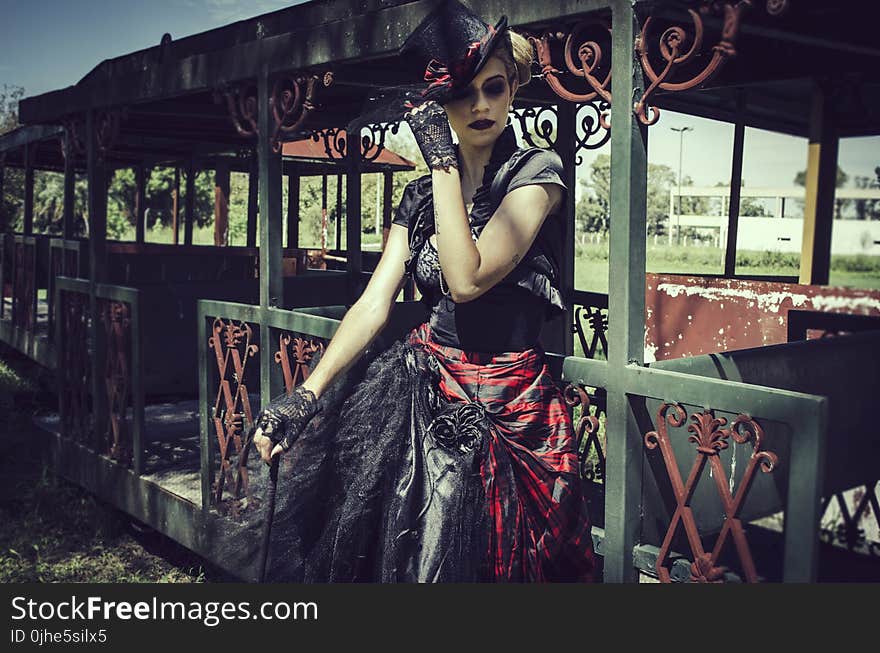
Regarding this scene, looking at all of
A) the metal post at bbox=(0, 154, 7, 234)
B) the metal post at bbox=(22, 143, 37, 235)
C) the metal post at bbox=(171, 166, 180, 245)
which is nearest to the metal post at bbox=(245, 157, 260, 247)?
the metal post at bbox=(171, 166, 180, 245)

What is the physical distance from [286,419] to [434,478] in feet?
1.66

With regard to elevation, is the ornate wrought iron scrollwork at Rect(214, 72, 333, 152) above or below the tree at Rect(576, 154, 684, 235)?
below

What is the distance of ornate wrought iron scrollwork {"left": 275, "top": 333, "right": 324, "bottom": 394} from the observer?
4.46 metres

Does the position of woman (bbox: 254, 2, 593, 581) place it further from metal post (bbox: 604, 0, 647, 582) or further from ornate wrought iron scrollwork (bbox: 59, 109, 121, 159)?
ornate wrought iron scrollwork (bbox: 59, 109, 121, 159)

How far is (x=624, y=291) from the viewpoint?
3123 mm

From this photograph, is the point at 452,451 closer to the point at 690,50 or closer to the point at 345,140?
the point at 690,50

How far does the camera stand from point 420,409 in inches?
118

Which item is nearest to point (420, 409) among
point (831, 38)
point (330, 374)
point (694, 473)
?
point (330, 374)

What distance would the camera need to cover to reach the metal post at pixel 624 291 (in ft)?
10.1

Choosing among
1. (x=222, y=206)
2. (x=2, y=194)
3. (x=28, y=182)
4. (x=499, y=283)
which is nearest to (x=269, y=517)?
(x=499, y=283)

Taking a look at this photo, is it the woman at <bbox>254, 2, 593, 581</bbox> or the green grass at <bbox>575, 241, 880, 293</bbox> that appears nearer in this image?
the woman at <bbox>254, 2, 593, 581</bbox>

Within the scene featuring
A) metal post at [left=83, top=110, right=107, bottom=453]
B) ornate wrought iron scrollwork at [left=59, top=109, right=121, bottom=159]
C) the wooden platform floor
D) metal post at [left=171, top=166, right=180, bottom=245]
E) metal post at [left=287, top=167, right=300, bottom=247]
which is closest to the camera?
the wooden platform floor

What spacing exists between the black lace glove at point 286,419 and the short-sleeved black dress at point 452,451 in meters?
0.12

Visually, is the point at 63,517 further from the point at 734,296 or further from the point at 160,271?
the point at 734,296
